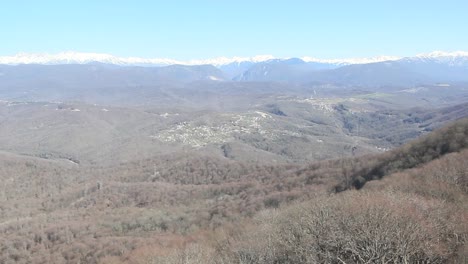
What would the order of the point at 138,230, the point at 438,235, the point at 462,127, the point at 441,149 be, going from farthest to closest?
the point at 138,230 → the point at 462,127 → the point at 441,149 → the point at 438,235

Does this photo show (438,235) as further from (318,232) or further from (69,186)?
(69,186)

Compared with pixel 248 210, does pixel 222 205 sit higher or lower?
lower

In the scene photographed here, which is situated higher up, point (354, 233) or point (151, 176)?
point (354, 233)

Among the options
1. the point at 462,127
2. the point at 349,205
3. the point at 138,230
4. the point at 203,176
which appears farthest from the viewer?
the point at 203,176

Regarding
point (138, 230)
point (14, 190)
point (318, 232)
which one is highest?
point (318, 232)

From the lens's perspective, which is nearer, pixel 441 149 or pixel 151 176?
pixel 441 149

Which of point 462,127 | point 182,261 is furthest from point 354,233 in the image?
point 462,127

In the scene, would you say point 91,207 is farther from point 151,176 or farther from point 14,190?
point 14,190

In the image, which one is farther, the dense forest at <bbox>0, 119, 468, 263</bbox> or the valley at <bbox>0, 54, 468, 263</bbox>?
the valley at <bbox>0, 54, 468, 263</bbox>

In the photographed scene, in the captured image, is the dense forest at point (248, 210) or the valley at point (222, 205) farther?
the valley at point (222, 205)

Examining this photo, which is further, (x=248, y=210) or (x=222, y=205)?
(x=222, y=205)
